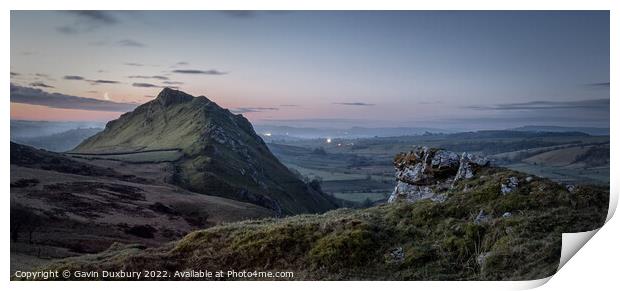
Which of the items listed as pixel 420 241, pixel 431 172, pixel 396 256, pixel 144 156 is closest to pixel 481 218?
pixel 420 241

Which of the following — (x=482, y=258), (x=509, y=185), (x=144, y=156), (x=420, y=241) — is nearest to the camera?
(x=482, y=258)

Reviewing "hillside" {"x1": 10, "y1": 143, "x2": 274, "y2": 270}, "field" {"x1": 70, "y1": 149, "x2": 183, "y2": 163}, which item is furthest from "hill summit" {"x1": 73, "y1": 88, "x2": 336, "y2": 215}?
"hillside" {"x1": 10, "y1": 143, "x2": 274, "y2": 270}

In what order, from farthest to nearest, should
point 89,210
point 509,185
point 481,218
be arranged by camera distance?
point 89,210 < point 509,185 < point 481,218

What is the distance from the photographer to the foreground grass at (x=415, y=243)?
16.0 metres

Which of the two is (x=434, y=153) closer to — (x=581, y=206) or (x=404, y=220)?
(x=404, y=220)

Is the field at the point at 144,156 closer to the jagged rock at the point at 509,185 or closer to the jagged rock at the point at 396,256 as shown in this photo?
the jagged rock at the point at 396,256

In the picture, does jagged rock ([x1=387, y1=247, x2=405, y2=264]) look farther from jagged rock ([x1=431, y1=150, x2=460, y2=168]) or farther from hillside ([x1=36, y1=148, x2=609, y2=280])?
jagged rock ([x1=431, y1=150, x2=460, y2=168])

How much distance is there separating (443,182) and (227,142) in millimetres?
127061

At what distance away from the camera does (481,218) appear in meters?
18.0

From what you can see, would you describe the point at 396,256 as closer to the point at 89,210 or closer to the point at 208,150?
the point at 89,210

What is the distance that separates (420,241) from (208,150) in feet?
355
